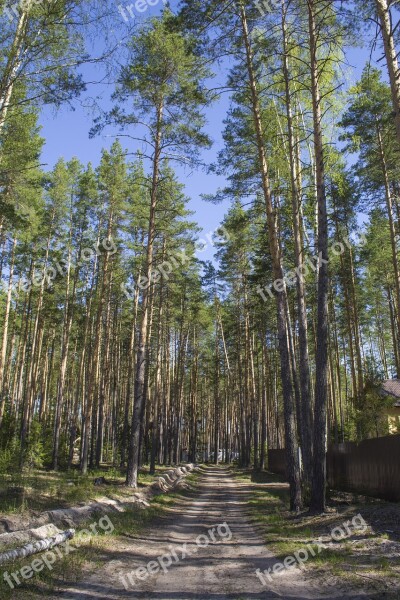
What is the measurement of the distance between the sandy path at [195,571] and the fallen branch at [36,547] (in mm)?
701

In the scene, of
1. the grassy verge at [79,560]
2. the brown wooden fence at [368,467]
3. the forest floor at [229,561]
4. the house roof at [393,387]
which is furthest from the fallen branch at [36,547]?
the house roof at [393,387]

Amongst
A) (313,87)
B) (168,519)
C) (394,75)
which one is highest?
(313,87)

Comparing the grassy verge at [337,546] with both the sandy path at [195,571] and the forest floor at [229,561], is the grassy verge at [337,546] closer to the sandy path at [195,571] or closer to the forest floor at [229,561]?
the forest floor at [229,561]

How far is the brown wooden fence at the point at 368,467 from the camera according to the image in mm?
11922

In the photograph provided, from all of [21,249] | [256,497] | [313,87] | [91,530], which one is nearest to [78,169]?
[21,249]

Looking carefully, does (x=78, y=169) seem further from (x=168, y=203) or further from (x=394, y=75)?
(x=394, y=75)

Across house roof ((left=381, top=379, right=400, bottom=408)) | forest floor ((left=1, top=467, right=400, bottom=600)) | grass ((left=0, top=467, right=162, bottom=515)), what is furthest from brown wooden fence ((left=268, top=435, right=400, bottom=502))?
grass ((left=0, top=467, right=162, bottom=515))

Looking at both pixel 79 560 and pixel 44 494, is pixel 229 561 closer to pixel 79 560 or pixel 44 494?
pixel 79 560

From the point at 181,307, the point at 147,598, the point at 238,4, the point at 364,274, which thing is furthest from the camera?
the point at 181,307

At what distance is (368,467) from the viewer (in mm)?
13852

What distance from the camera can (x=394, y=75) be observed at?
6.95 metres

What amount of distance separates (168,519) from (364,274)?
19184 millimetres

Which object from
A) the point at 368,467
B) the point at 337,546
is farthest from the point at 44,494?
the point at 368,467

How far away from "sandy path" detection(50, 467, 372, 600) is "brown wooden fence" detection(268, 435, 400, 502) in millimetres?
4123
